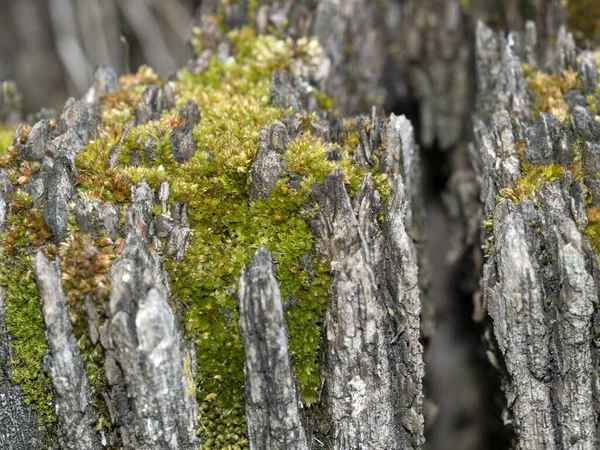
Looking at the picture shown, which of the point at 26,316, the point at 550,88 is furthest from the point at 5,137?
the point at 550,88

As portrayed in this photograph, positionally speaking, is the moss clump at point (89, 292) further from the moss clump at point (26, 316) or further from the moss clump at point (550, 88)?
the moss clump at point (550, 88)

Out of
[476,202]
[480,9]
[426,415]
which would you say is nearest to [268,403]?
[426,415]

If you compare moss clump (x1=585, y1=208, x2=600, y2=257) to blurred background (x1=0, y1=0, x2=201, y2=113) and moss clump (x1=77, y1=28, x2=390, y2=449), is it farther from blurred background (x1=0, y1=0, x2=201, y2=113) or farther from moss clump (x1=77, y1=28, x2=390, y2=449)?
blurred background (x1=0, y1=0, x2=201, y2=113)

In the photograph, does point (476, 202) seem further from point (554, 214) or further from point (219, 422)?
point (219, 422)

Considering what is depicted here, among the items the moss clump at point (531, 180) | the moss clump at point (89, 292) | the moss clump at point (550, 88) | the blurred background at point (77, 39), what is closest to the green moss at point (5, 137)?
the moss clump at point (89, 292)

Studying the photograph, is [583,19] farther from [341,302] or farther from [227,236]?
[227,236]

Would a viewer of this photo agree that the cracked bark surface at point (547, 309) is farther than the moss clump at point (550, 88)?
No
